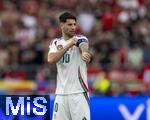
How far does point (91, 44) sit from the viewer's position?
21.1m

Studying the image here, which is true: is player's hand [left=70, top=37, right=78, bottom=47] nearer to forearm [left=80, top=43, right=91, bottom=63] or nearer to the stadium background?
forearm [left=80, top=43, right=91, bottom=63]

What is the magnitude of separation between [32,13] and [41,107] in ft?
37.6

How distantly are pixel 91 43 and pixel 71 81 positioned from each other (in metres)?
9.71

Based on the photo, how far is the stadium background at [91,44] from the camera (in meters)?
19.1

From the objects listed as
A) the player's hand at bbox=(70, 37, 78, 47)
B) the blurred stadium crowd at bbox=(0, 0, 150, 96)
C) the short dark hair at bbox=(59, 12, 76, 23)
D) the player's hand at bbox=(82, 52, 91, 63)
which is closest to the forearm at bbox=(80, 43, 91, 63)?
the player's hand at bbox=(82, 52, 91, 63)

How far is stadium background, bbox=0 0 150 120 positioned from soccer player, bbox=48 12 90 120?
6194 millimetres

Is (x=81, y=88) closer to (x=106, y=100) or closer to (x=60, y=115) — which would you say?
(x=60, y=115)

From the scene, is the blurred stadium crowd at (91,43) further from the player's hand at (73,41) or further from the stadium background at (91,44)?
the player's hand at (73,41)

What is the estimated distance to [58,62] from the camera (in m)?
11.6

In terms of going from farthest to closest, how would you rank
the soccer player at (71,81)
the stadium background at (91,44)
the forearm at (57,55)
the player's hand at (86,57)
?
the stadium background at (91,44) → the soccer player at (71,81) → the forearm at (57,55) → the player's hand at (86,57)

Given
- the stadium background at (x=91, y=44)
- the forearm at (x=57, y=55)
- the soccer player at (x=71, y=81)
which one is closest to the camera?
the forearm at (x=57, y=55)

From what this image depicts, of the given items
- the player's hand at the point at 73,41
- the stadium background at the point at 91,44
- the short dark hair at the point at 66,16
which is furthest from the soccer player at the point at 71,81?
the stadium background at the point at 91,44

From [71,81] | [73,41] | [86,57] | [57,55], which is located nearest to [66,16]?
[73,41]

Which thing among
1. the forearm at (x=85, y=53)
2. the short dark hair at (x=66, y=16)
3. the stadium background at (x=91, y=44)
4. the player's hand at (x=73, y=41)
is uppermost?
the short dark hair at (x=66, y=16)
